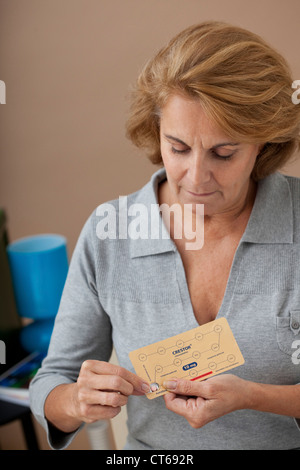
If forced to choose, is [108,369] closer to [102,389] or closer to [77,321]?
[102,389]

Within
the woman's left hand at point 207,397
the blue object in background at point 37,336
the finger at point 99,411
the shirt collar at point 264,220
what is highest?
the shirt collar at point 264,220

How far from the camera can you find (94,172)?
2178 mm

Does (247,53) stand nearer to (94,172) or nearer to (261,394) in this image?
(261,394)

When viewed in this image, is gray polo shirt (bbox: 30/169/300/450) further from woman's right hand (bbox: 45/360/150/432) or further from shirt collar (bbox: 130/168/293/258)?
woman's right hand (bbox: 45/360/150/432)

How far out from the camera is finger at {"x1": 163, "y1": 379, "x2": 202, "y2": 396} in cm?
106

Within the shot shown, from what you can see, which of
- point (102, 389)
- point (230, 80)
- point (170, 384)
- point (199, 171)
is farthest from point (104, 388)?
point (230, 80)

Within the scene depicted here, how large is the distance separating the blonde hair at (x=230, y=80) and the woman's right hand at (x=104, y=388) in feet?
1.71

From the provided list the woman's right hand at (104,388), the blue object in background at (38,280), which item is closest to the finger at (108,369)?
the woman's right hand at (104,388)

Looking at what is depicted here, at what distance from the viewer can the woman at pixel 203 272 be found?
1065 mm

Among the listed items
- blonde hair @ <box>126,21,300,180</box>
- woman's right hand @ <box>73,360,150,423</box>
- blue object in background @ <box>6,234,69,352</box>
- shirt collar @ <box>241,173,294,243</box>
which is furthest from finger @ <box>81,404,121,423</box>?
blue object in background @ <box>6,234,69,352</box>

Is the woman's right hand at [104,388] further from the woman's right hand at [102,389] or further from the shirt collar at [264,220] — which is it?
the shirt collar at [264,220]

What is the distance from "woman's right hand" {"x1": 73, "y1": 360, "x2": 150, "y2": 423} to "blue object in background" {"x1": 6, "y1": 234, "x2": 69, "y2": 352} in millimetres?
792

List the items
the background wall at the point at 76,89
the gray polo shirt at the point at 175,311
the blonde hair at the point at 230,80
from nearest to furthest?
the blonde hair at the point at 230,80, the gray polo shirt at the point at 175,311, the background wall at the point at 76,89

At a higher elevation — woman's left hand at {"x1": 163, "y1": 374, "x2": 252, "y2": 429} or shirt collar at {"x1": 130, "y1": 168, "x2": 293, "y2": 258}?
shirt collar at {"x1": 130, "y1": 168, "x2": 293, "y2": 258}
